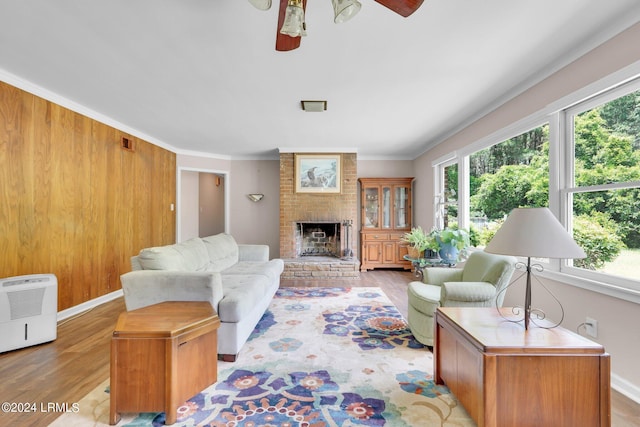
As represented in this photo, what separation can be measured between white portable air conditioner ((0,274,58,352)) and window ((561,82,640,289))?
4.49 m

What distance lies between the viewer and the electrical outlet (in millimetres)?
1979

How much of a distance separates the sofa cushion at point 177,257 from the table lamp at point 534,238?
2.46 metres

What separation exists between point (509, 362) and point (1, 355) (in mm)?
3682

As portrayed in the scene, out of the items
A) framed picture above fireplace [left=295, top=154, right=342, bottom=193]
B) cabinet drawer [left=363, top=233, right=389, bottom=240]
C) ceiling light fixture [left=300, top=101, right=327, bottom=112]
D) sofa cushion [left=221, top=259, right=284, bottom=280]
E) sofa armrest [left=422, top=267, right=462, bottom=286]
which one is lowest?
sofa cushion [left=221, top=259, right=284, bottom=280]

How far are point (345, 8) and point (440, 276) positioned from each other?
2534 mm

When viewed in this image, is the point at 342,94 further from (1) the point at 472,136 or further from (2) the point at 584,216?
(2) the point at 584,216

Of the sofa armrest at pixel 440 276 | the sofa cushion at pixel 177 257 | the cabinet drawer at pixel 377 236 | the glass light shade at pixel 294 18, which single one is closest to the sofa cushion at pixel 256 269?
the sofa cushion at pixel 177 257

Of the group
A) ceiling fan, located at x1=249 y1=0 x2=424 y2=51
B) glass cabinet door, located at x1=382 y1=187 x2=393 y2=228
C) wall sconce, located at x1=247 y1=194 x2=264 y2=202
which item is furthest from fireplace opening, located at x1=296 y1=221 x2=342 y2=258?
ceiling fan, located at x1=249 y1=0 x2=424 y2=51

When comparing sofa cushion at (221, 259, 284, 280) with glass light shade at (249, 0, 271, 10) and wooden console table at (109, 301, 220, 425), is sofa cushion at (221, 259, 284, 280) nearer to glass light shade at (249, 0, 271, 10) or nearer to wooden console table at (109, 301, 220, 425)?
wooden console table at (109, 301, 220, 425)

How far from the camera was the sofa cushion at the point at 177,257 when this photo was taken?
2371mm

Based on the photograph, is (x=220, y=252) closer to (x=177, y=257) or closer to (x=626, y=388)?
(x=177, y=257)

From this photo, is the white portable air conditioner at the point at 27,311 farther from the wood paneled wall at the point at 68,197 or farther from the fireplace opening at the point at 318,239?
the fireplace opening at the point at 318,239

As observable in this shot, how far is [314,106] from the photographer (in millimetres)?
3221

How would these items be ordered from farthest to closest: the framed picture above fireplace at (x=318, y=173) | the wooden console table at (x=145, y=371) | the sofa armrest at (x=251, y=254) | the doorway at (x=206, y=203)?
the doorway at (x=206, y=203) < the framed picture above fireplace at (x=318, y=173) < the sofa armrest at (x=251, y=254) < the wooden console table at (x=145, y=371)
